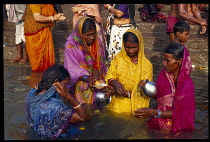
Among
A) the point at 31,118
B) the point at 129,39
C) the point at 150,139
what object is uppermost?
the point at 129,39

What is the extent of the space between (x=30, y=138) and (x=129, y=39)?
78.6 inches

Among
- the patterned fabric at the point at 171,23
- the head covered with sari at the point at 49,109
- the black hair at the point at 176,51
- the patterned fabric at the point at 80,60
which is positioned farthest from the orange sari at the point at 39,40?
the black hair at the point at 176,51

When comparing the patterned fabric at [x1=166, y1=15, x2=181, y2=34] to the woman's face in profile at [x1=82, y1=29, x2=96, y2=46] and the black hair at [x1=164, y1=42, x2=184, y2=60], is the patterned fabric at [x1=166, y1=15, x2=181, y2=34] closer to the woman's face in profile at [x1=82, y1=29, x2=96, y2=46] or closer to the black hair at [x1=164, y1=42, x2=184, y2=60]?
the woman's face in profile at [x1=82, y1=29, x2=96, y2=46]

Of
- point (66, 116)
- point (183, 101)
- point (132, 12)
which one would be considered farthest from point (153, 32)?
point (66, 116)

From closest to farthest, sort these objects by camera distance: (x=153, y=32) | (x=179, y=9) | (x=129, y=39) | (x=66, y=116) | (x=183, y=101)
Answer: (x=66, y=116) < (x=183, y=101) < (x=129, y=39) < (x=179, y=9) < (x=153, y=32)

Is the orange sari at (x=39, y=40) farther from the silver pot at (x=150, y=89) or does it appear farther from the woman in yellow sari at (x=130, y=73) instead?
the silver pot at (x=150, y=89)

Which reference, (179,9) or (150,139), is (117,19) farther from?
(150,139)

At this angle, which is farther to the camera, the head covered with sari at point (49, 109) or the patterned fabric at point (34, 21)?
the patterned fabric at point (34, 21)

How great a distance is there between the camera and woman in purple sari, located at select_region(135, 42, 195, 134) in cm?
432

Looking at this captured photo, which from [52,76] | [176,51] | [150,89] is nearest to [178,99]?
[150,89]

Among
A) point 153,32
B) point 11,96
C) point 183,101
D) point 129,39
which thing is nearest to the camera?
point 183,101

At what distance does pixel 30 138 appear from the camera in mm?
4473

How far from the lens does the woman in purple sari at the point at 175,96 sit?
4.32 metres

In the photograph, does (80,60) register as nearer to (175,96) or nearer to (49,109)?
(49,109)
